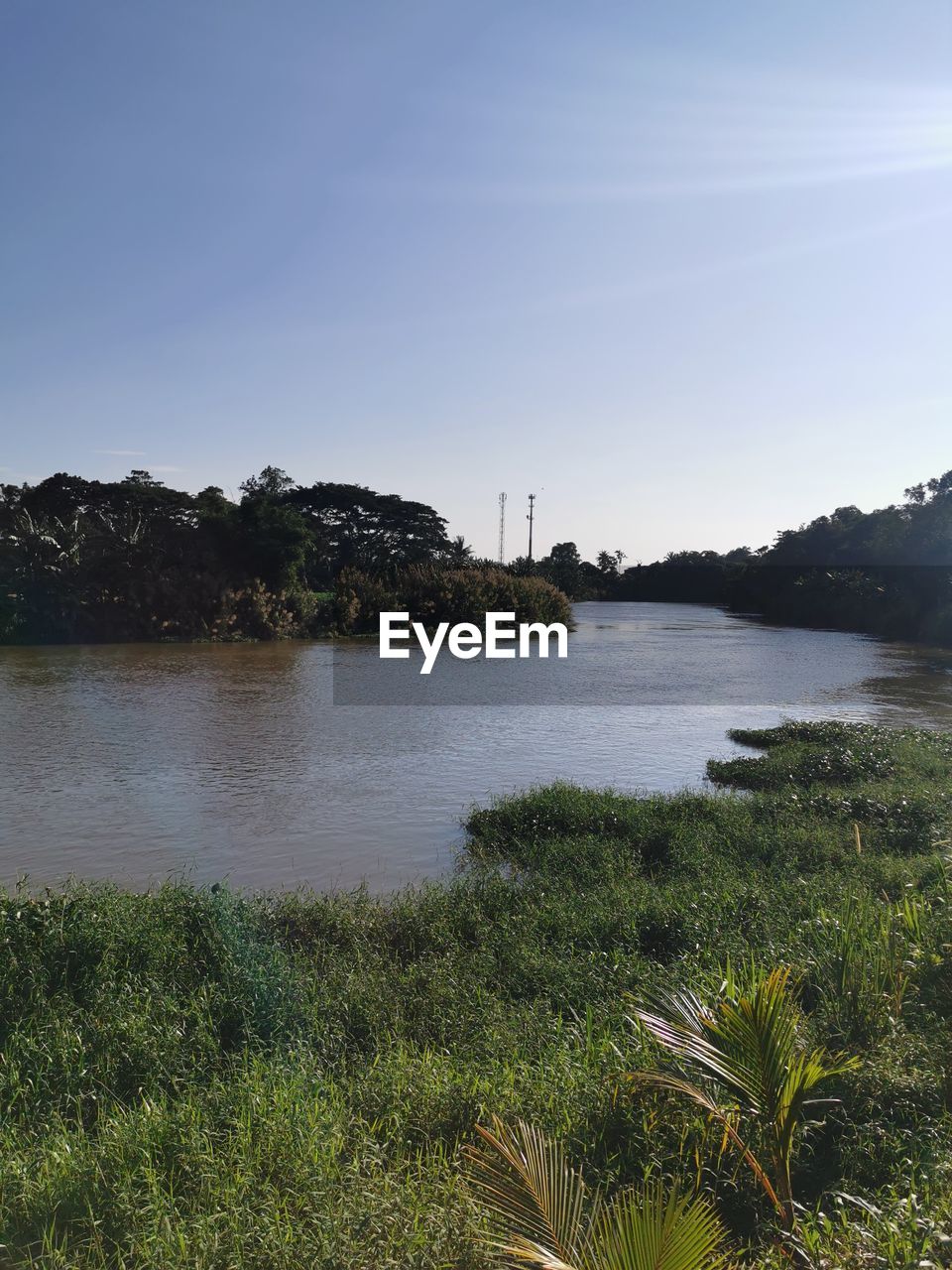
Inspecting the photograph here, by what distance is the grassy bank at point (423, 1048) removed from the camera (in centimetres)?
280

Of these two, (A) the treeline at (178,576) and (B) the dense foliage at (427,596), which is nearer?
(A) the treeline at (178,576)

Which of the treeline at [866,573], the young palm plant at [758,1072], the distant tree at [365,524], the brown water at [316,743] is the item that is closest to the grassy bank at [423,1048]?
the young palm plant at [758,1072]

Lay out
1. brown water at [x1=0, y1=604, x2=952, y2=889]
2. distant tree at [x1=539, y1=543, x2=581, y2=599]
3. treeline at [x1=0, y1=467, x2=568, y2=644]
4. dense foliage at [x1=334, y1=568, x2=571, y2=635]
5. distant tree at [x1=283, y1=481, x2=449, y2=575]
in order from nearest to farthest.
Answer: brown water at [x1=0, y1=604, x2=952, y2=889], treeline at [x1=0, y1=467, x2=568, y2=644], dense foliage at [x1=334, y1=568, x2=571, y2=635], distant tree at [x1=283, y1=481, x2=449, y2=575], distant tree at [x1=539, y1=543, x2=581, y2=599]

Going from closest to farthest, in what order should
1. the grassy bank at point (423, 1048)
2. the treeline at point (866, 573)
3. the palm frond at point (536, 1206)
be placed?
the palm frond at point (536, 1206) < the grassy bank at point (423, 1048) < the treeline at point (866, 573)

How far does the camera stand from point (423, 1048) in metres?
4.61

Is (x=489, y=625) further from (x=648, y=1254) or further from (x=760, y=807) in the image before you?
(x=648, y=1254)

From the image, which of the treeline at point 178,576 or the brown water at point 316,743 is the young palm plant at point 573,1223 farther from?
the treeline at point 178,576

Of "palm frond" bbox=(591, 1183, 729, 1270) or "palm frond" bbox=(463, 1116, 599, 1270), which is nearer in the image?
"palm frond" bbox=(591, 1183, 729, 1270)

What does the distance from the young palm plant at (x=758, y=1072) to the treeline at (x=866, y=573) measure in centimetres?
3886

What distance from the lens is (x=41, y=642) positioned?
92.9 feet

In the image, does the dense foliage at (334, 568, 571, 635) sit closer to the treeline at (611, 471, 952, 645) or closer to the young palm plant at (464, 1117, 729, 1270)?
the treeline at (611, 471, 952, 645)

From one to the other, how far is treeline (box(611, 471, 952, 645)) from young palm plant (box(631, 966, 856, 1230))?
3886 centimetres

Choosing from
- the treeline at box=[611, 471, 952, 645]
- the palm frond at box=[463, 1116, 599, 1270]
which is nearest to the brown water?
the palm frond at box=[463, 1116, 599, 1270]

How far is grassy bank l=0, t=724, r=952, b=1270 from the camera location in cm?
280
